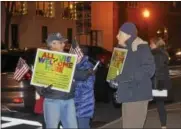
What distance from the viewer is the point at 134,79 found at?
6.09 metres

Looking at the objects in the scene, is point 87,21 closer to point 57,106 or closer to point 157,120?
point 157,120

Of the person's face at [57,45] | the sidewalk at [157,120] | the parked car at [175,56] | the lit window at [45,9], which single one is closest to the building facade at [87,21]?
the lit window at [45,9]

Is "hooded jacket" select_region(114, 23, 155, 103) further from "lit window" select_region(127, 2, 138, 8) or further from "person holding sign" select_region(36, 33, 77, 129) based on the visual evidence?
"lit window" select_region(127, 2, 138, 8)

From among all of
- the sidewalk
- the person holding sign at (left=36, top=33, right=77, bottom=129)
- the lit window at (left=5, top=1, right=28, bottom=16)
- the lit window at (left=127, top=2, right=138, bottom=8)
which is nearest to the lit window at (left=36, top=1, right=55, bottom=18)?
the lit window at (left=5, top=1, right=28, bottom=16)

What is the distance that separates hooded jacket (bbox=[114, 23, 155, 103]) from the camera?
609 centimetres

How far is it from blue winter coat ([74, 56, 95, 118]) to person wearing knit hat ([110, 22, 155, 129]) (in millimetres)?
995

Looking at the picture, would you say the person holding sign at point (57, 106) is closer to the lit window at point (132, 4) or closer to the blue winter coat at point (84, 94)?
the blue winter coat at point (84, 94)

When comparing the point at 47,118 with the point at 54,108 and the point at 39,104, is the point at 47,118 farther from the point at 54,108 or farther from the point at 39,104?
the point at 39,104

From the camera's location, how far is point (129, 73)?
20.1 ft

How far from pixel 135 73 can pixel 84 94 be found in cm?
129

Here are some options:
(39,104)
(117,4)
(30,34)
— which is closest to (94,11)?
(117,4)

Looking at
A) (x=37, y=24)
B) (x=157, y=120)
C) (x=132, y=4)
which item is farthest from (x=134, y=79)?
(x=132, y=4)

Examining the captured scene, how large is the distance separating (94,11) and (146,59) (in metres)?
36.4

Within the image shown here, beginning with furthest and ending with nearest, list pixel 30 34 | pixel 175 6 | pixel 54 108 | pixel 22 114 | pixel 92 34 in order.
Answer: pixel 175 6, pixel 92 34, pixel 30 34, pixel 22 114, pixel 54 108
